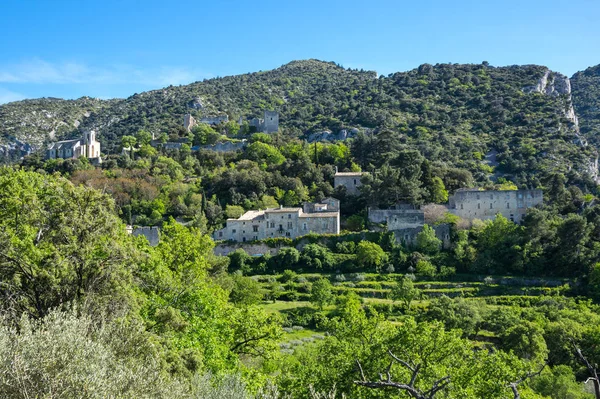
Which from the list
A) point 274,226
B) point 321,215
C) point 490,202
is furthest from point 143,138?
point 490,202

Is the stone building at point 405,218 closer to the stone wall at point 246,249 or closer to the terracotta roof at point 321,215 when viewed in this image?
the terracotta roof at point 321,215

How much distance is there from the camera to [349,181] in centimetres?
5516

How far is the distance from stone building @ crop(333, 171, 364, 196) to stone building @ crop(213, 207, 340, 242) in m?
7.81

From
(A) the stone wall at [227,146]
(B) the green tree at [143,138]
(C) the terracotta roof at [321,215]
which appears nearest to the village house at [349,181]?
(C) the terracotta roof at [321,215]

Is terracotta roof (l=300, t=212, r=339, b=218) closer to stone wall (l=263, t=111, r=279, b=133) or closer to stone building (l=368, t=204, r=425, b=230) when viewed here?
stone building (l=368, t=204, r=425, b=230)

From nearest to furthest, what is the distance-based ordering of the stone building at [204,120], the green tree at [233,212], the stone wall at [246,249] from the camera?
the stone wall at [246,249] < the green tree at [233,212] < the stone building at [204,120]

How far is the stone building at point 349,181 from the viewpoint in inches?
2152

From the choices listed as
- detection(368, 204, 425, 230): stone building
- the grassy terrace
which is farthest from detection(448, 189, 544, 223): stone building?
the grassy terrace

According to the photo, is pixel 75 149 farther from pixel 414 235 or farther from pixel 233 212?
pixel 414 235

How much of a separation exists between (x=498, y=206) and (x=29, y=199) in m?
42.3

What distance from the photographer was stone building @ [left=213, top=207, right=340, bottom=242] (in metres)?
47.2

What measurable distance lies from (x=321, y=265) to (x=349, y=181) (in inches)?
598

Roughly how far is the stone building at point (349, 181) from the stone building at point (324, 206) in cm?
439

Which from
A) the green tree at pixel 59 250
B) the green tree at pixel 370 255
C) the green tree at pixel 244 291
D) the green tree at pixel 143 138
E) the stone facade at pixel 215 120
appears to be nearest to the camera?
the green tree at pixel 59 250
